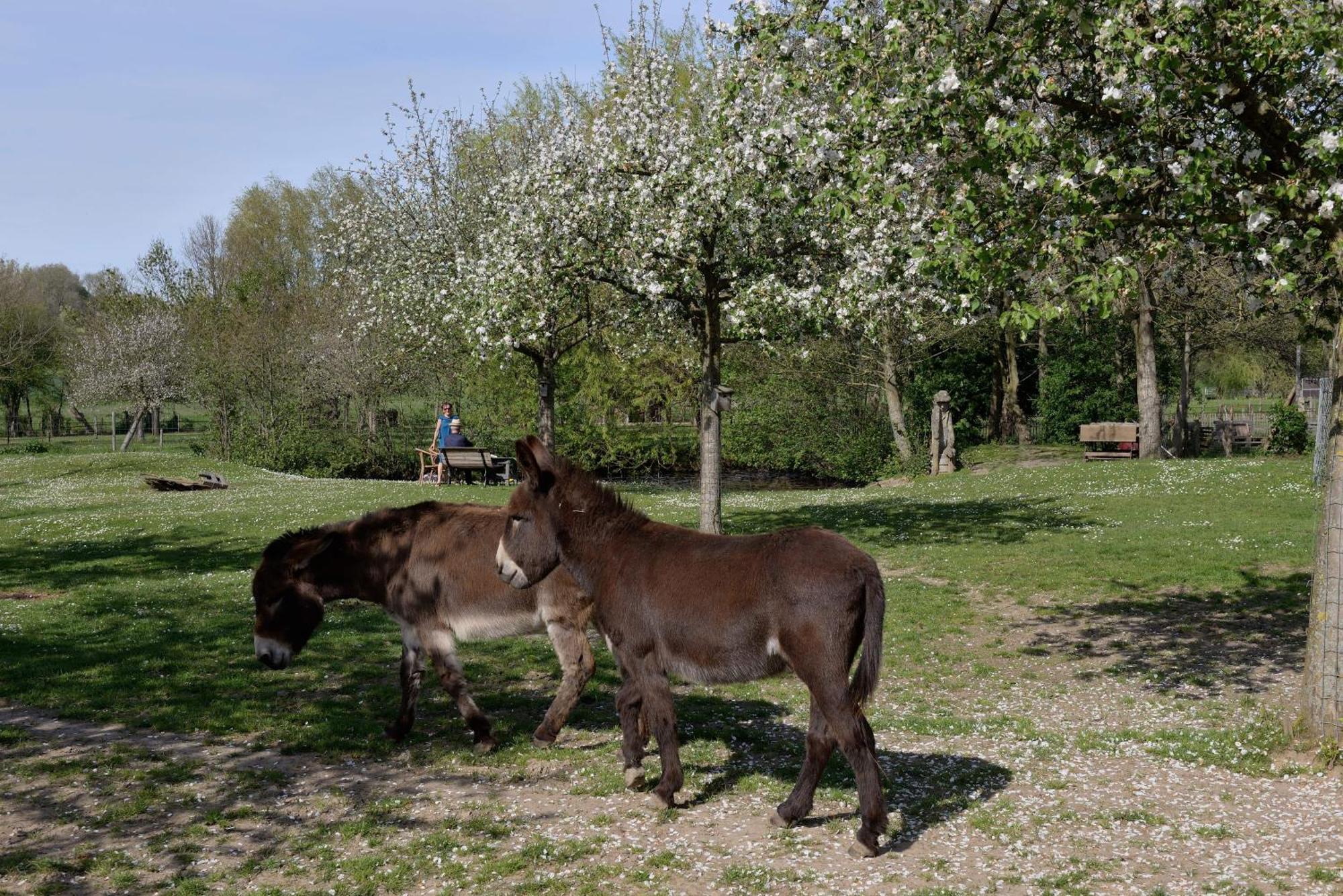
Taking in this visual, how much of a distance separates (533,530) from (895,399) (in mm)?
30600

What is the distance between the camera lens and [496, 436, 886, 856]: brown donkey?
5883mm

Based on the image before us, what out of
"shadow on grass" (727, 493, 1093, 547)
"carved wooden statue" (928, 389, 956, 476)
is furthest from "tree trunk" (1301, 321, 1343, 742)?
"carved wooden statue" (928, 389, 956, 476)

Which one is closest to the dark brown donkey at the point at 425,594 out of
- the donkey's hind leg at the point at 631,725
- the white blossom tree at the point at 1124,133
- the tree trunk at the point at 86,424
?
the donkey's hind leg at the point at 631,725

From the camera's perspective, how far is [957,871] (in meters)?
5.71

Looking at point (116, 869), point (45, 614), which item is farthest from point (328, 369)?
point (116, 869)

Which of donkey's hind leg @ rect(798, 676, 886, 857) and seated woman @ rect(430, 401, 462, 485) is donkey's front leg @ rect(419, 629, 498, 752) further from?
seated woman @ rect(430, 401, 462, 485)

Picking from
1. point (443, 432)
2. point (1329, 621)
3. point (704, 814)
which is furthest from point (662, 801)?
point (443, 432)

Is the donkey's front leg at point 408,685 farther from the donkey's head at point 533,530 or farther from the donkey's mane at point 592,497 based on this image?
the donkey's mane at point 592,497

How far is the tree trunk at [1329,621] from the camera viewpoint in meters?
7.46

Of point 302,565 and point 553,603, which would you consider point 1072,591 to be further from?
point 302,565

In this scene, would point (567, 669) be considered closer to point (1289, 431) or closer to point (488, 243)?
point (488, 243)

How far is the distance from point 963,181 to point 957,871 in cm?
603

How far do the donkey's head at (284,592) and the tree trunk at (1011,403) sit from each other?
109 ft

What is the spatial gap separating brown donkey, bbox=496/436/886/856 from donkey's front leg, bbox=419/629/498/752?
119 cm
